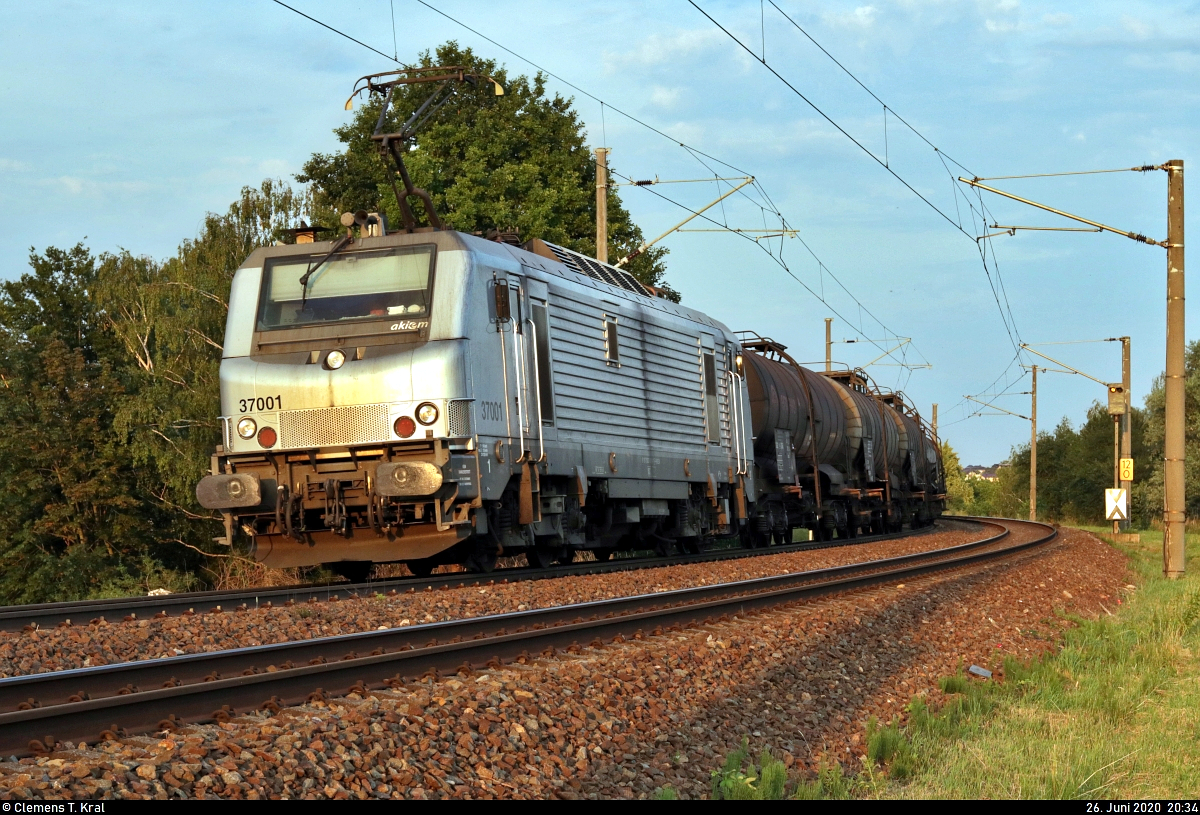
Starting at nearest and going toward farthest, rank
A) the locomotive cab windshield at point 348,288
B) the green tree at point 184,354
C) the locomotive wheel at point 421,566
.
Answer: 1. the locomotive cab windshield at point 348,288
2. the locomotive wheel at point 421,566
3. the green tree at point 184,354

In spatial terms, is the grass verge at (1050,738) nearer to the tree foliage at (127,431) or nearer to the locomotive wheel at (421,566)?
the locomotive wheel at (421,566)

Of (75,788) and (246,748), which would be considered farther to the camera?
(246,748)

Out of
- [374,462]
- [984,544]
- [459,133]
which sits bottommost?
[984,544]

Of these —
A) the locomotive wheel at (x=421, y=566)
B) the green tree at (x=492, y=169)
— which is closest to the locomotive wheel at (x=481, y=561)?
the locomotive wheel at (x=421, y=566)

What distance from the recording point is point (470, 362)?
41.5ft

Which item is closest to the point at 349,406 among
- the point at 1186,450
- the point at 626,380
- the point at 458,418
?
the point at 458,418

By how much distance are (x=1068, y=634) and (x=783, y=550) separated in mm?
10560

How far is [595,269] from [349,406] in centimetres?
543

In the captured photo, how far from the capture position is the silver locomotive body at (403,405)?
12.5 meters

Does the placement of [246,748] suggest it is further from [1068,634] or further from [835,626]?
[1068,634]

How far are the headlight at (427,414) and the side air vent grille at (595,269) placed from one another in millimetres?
4194

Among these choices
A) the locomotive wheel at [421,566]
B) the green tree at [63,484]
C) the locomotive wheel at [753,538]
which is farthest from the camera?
the green tree at [63,484]

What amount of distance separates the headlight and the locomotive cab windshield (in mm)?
983

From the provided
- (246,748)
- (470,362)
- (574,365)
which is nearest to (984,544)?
(574,365)
